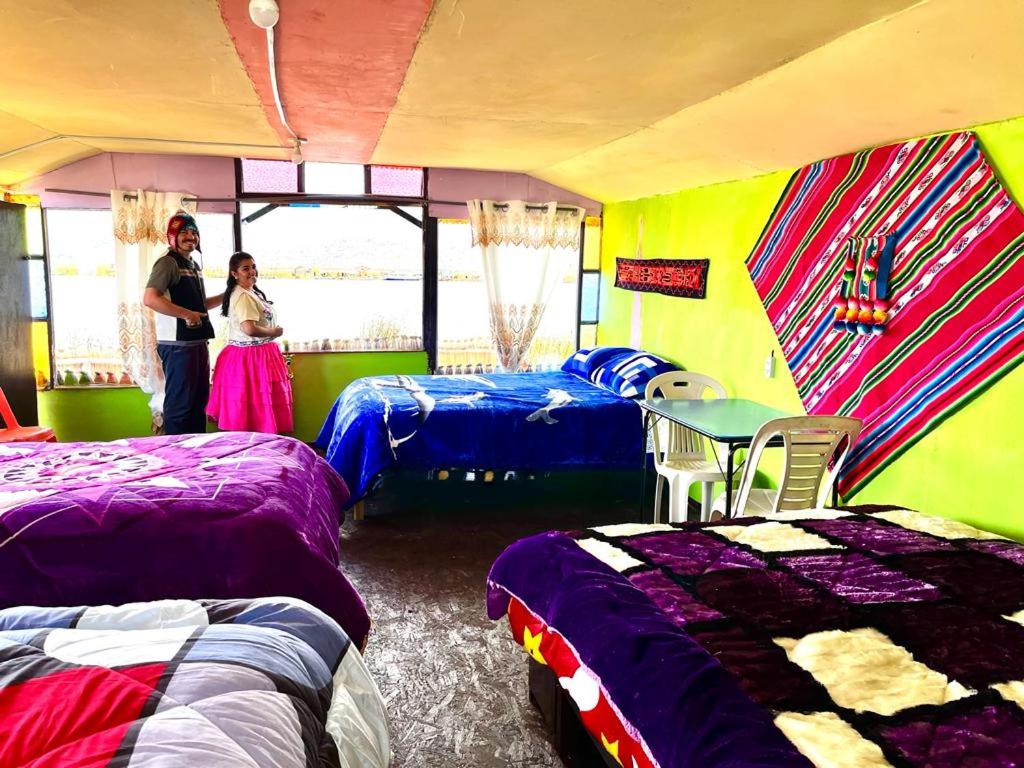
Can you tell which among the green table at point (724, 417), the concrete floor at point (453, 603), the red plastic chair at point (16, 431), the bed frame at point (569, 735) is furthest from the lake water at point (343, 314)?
the bed frame at point (569, 735)

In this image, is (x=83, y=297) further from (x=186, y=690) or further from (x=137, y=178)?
(x=186, y=690)

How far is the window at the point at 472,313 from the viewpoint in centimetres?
561

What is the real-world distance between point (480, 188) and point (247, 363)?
2.16 m

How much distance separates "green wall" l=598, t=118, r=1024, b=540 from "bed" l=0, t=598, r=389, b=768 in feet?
7.34

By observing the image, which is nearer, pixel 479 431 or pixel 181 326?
pixel 479 431

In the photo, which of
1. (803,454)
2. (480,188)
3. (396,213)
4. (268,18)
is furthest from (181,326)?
(803,454)

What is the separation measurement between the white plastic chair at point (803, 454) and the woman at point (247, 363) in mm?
3213

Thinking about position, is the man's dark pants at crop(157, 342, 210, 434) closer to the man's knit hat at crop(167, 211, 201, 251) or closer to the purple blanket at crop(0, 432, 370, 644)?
the man's knit hat at crop(167, 211, 201, 251)

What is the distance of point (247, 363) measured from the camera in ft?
16.0

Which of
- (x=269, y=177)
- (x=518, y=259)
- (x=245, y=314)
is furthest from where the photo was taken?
(x=518, y=259)

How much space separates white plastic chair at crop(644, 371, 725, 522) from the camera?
11.7 ft

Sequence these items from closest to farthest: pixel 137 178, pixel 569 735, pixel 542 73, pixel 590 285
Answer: pixel 569 735 < pixel 542 73 < pixel 137 178 < pixel 590 285

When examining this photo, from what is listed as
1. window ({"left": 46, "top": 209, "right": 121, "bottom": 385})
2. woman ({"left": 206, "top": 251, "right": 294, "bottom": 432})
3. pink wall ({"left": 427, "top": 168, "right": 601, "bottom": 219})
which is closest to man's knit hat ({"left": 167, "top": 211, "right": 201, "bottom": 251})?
woman ({"left": 206, "top": 251, "right": 294, "bottom": 432})

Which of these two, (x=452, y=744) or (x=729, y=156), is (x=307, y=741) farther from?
(x=729, y=156)
